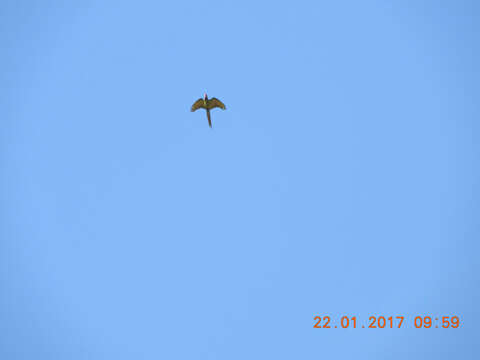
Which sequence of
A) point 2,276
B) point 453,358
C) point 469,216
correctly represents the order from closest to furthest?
point 453,358, point 469,216, point 2,276

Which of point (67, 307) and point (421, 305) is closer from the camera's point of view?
point (421, 305)

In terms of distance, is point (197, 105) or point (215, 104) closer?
point (215, 104)

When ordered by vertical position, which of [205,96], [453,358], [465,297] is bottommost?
[453,358]

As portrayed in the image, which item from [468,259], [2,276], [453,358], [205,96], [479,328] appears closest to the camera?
[205,96]

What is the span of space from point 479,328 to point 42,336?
124 m

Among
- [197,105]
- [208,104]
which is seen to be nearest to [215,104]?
[208,104]

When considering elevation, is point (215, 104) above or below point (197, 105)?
below

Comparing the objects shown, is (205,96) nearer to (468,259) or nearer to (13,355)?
(468,259)

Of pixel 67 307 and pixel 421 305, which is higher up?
pixel 67 307

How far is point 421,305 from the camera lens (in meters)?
106

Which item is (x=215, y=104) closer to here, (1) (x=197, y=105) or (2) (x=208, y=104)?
(2) (x=208, y=104)

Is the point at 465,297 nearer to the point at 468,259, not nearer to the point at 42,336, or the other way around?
the point at 468,259

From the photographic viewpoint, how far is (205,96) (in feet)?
82.2

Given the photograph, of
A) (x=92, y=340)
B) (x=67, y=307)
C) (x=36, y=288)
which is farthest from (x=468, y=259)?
(x=36, y=288)
